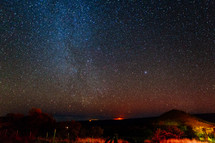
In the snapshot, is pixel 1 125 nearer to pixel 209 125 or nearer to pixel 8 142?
pixel 8 142

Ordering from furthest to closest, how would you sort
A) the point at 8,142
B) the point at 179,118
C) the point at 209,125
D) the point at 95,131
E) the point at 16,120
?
the point at 16,120
the point at 179,118
the point at 95,131
the point at 209,125
the point at 8,142

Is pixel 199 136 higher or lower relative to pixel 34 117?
lower

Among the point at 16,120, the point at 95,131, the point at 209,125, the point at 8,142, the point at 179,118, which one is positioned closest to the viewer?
the point at 8,142

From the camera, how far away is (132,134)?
21172 millimetres

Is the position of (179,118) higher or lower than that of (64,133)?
higher

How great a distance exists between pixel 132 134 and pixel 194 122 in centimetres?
680

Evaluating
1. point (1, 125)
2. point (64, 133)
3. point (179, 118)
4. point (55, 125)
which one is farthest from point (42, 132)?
point (179, 118)

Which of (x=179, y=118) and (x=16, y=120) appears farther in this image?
(x=16, y=120)

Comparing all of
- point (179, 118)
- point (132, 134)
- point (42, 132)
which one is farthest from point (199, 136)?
point (42, 132)

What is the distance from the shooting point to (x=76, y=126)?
59.3ft

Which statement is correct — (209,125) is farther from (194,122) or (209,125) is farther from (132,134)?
(132,134)

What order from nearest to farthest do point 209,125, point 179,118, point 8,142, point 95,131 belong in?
point 8,142, point 209,125, point 95,131, point 179,118

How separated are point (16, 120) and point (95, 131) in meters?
9.17

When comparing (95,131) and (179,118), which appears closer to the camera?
(95,131)
